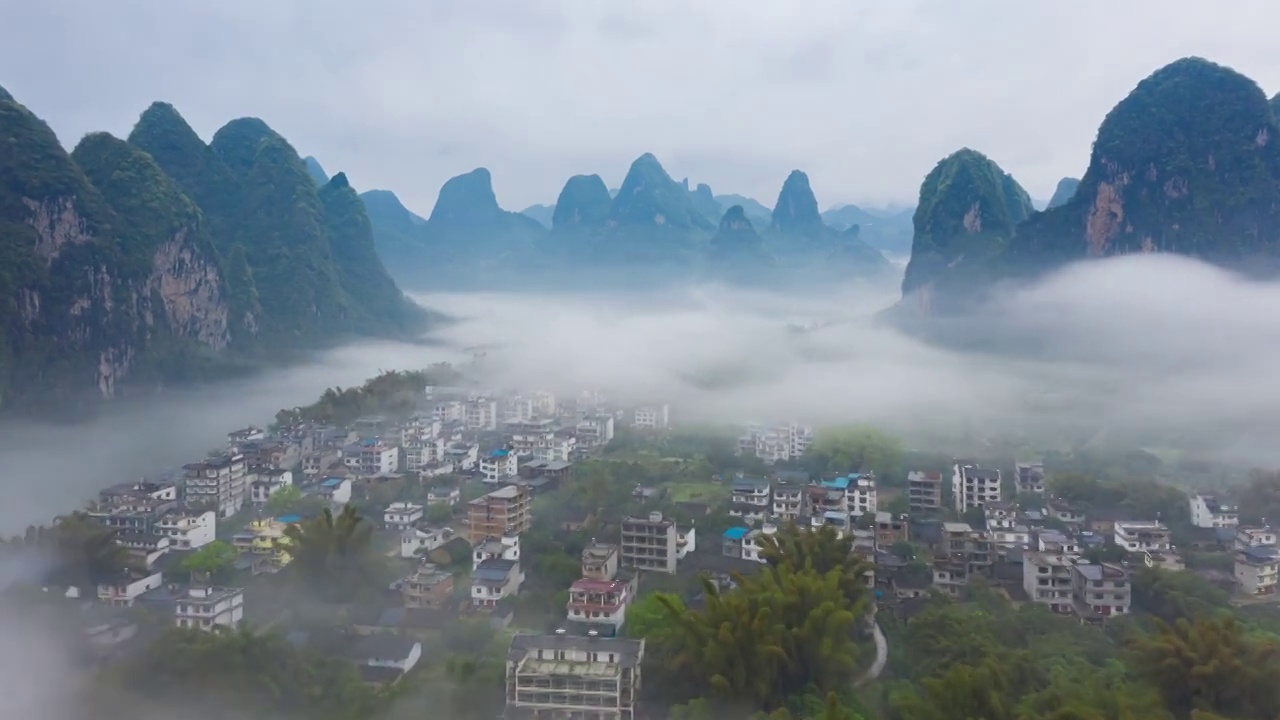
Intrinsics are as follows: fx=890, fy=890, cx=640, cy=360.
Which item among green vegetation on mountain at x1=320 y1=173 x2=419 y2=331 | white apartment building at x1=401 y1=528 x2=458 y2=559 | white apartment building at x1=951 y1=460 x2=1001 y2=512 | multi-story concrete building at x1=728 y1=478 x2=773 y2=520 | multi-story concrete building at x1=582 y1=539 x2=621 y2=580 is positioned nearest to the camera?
multi-story concrete building at x1=582 y1=539 x2=621 y2=580

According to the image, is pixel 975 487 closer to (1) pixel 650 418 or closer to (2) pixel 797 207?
(1) pixel 650 418

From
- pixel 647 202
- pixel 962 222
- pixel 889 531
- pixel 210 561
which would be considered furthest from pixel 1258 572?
pixel 647 202

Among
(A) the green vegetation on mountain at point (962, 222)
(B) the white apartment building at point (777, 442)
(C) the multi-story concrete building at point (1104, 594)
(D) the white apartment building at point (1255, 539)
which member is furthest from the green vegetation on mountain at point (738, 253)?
(C) the multi-story concrete building at point (1104, 594)

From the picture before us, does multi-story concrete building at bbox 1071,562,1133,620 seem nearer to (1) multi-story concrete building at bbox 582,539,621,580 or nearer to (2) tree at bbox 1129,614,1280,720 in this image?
(2) tree at bbox 1129,614,1280,720

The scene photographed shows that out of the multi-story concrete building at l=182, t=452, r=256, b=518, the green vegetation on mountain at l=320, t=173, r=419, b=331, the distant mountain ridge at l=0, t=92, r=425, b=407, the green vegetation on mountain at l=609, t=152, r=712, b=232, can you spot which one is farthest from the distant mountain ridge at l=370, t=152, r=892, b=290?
the multi-story concrete building at l=182, t=452, r=256, b=518

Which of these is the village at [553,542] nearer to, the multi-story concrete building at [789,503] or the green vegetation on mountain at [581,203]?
the multi-story concrete building at [789,503]

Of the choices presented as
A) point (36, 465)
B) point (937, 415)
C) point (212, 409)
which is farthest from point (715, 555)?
point (212, 409)
